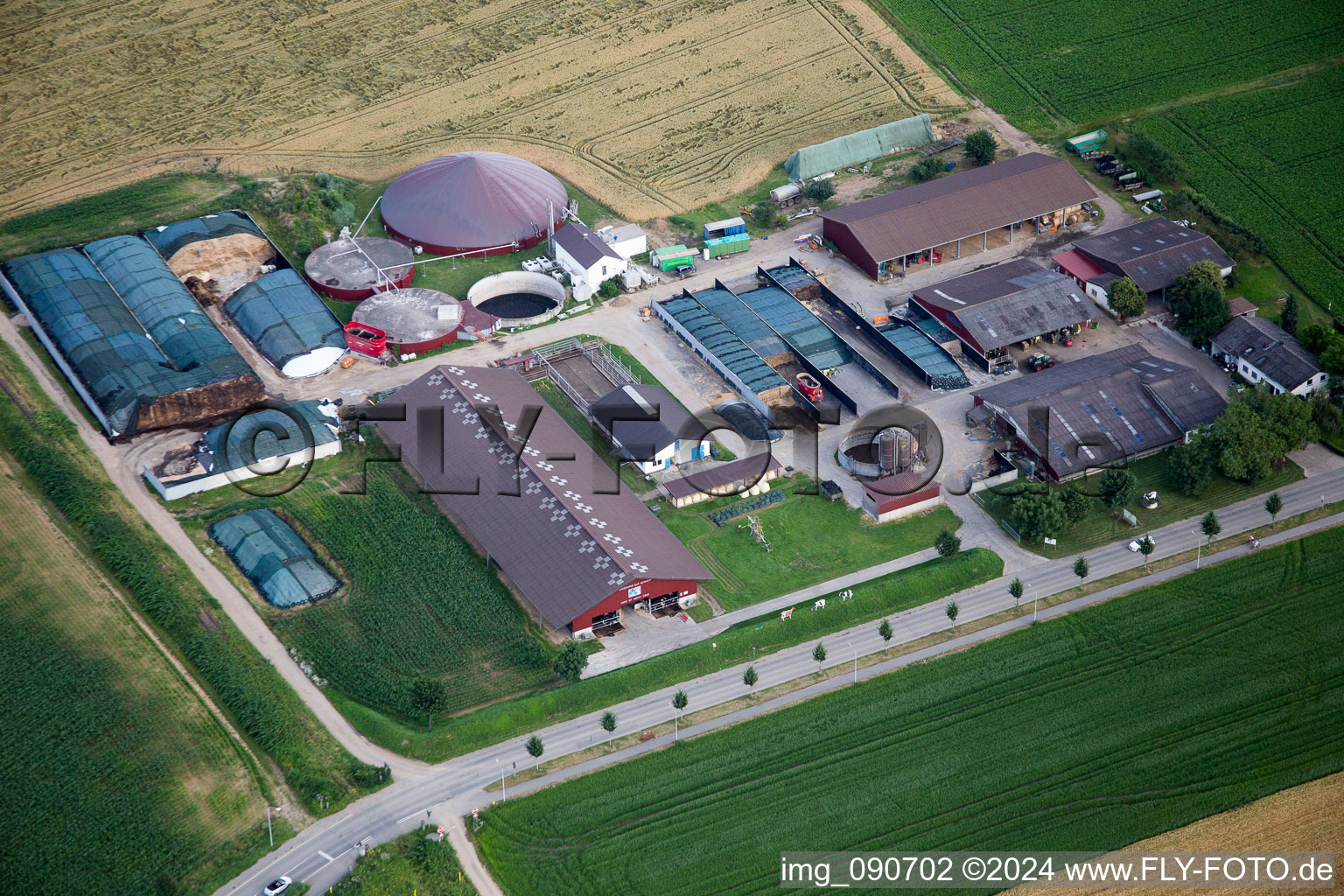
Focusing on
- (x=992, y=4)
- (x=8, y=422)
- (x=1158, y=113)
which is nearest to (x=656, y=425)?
(x=8, y=422)

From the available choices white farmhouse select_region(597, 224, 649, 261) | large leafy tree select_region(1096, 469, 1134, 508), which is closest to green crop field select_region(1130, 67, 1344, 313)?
large leafy tree select_region(1096, 469, 1134, 508)

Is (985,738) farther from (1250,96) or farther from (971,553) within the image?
(1250,96)

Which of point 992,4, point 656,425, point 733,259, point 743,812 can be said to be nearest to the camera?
point 743,812

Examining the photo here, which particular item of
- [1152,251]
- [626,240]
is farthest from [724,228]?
[1152,251]

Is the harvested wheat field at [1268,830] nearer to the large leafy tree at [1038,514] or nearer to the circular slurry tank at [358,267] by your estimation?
the large leafy tree at [1038,514]

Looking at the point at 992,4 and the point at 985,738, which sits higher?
the point at 992,4

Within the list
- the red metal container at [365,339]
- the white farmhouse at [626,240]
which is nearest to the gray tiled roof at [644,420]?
the red metal container at [365,339]

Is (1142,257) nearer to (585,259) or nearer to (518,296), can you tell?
(585,259)
